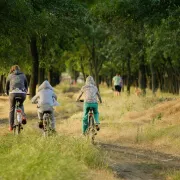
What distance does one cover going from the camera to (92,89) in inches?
585

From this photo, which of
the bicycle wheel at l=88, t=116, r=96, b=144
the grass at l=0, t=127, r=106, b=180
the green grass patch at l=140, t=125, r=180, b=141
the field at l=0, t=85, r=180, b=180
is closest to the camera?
the grass at l=0, t=127, r=106, b=180

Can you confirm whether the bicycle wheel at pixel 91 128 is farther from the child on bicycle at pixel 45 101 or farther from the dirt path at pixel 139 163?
the child on bicycle at pixel 45 101

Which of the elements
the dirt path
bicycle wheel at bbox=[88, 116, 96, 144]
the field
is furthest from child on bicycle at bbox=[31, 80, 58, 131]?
the dirt path

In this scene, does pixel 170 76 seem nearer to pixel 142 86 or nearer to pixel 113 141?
pixel 142 86

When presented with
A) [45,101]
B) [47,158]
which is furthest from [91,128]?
[47,158]

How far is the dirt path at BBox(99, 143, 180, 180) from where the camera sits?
33.7 ft

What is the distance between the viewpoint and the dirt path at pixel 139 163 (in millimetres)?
10285

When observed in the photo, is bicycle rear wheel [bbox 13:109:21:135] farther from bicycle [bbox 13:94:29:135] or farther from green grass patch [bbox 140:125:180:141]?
green grass patch [bbox 140:125:180:141]

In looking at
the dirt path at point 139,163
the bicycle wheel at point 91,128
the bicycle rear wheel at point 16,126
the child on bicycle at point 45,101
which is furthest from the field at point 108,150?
the child on bicycle at point 45,101

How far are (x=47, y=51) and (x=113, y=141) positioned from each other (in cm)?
1856

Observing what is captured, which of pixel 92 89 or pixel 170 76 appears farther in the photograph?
pixel 170 76

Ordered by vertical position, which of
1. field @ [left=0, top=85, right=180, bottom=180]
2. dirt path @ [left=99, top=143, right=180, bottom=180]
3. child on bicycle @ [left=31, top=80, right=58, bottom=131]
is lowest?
dirt path @ [left=99, top=143, right=180, bottom=180]

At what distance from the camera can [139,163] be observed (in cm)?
1170

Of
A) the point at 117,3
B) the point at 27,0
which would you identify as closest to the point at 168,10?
the point at 117,3
